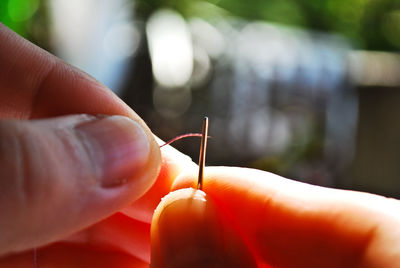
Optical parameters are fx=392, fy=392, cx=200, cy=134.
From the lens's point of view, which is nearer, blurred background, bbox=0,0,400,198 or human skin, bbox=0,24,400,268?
human skin, bbox=0,24,400,268

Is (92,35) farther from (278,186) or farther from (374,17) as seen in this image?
(374,17)

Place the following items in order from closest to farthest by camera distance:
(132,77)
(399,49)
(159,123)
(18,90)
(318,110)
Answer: (18,90), (159,123), (132,77), (318,110), (399,49)

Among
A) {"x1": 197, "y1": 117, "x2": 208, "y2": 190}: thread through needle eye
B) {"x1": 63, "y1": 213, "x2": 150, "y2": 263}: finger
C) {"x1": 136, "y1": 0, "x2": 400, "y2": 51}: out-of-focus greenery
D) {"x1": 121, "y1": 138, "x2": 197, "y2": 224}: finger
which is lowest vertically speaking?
{"x1": 63, "y1": 213, "x2": 150, "y2": 263}: finger

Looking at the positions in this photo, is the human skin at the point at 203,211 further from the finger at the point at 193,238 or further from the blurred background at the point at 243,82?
the blurred background at the point at 243,82

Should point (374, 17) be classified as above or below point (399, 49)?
above

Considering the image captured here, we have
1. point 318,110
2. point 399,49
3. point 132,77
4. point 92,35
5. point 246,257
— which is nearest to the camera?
point 246,257

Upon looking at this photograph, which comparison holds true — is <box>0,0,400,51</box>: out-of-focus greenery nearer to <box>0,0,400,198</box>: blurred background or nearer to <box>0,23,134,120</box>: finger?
<box>0,0,400,198</box>: blurred background

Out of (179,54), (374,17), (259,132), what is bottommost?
(259,132)

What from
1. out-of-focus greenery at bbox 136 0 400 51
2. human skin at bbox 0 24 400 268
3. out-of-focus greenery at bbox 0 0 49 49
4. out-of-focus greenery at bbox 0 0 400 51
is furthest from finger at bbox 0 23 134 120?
out-of-focus greenery at bbox 136 0 400 51

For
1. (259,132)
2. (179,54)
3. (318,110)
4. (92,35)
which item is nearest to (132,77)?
(179,54)
